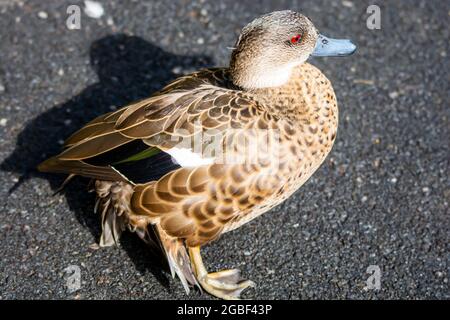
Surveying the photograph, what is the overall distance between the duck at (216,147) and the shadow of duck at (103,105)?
0.81 feet

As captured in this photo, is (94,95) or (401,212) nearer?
(401,212)

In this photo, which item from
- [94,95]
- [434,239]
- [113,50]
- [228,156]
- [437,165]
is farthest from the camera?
[113,50]

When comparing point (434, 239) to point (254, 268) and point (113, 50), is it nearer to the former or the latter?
point (254, 268)

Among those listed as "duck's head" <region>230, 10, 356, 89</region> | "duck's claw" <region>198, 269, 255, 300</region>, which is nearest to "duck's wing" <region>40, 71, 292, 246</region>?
"duck's head" <region>230, 10, 356, 89</region>

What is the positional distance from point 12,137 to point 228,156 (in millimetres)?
1718

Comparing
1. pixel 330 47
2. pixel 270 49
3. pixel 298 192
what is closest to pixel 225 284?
pixel 298 192

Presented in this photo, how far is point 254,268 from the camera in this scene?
11.8 feet

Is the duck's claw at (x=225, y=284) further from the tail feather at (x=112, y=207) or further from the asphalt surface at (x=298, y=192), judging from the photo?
the tail feather at (x=112, y=207)

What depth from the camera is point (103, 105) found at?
4438 millimetres

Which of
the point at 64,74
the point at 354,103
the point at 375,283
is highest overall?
the point at 64,74

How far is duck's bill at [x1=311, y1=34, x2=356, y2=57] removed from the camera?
3.51 metres

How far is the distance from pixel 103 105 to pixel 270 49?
154 centimetres

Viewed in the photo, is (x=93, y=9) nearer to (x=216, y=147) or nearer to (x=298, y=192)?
(x=298, y=192)
